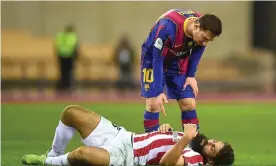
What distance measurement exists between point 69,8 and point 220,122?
49.4ft

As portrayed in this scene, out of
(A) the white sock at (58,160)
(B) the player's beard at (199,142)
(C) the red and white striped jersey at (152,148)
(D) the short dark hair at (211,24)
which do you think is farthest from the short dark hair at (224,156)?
(A) the white sock at (58,160)

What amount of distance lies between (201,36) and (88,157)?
2.00 meters

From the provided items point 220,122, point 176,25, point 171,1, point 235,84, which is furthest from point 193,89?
point 171,1

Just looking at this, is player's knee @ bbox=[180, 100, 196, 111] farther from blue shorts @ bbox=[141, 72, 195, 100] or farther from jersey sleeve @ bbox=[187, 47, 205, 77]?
jersey sleeve @ bbox=[187, 47, 205, 77]

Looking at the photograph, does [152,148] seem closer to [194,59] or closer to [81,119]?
[81,119]

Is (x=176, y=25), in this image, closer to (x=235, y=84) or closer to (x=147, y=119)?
(x=147, y=119)

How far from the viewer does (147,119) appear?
11.1m

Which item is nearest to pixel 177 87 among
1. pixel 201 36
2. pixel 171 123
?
pixel 201 36

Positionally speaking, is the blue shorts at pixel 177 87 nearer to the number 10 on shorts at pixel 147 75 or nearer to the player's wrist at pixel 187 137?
the number 10 on shorts at pixel 147 75

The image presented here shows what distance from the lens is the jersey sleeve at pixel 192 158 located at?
926 centimetres

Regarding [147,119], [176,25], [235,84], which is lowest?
[235,84]

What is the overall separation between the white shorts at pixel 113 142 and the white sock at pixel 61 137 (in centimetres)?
25

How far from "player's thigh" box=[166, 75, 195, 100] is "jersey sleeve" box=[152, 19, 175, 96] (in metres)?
0.67

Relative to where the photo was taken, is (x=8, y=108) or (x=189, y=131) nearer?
(x=189, y=131)
